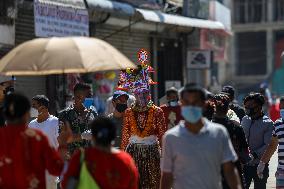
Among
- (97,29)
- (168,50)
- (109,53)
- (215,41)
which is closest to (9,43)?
(97,29)

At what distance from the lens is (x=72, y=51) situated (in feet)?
20.5

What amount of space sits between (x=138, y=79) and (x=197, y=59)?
1529cm

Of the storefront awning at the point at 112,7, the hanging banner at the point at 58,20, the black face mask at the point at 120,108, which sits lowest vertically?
the black face mask at the point at 120,108

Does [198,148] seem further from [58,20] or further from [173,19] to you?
[173,19]

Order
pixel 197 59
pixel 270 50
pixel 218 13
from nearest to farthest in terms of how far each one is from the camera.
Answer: pixel 197 59
pixel 218 13
pixel 270 50

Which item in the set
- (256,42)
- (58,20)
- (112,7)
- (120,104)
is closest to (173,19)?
(112,7)

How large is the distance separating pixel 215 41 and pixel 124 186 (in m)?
25.1

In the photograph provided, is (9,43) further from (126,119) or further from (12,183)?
(12,183)

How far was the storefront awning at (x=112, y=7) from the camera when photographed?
17053 millimetres

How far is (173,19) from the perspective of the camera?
21.9 metres

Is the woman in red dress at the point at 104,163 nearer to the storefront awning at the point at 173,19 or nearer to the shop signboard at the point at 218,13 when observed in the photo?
the storefront awning at the point at 173,19

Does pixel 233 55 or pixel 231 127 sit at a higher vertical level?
pixel 233 55

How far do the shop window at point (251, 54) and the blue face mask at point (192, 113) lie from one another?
158 feet

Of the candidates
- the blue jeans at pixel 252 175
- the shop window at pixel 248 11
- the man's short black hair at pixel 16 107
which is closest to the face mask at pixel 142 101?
the blue jeans at pixel 252 175
